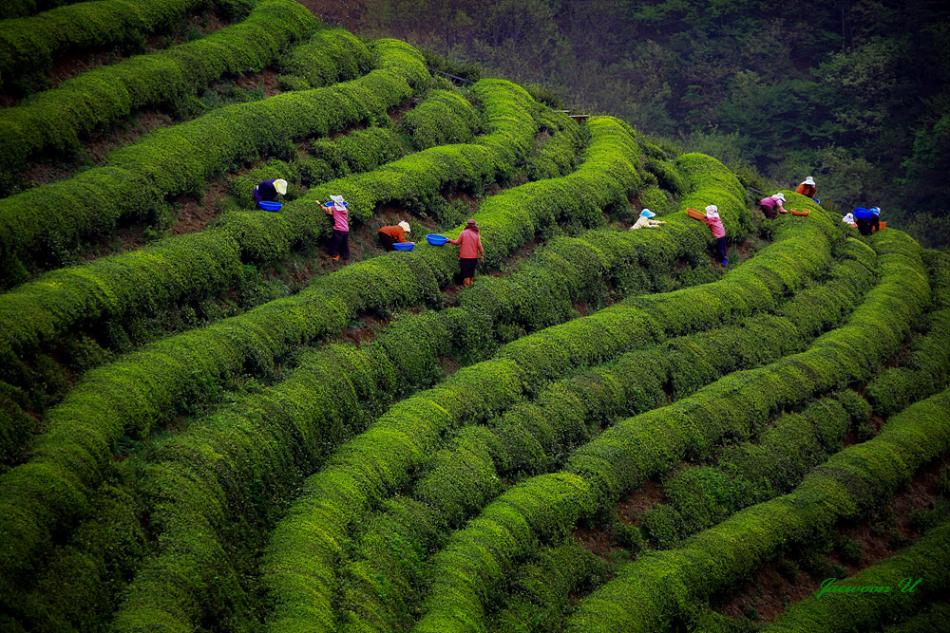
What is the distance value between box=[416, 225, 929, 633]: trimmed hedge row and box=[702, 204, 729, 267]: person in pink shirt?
61 cm

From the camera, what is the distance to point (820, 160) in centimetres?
5381

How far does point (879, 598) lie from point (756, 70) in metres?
48.7

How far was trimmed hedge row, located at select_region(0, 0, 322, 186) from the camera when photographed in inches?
672

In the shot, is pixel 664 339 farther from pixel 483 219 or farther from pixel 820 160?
pixel 820 160

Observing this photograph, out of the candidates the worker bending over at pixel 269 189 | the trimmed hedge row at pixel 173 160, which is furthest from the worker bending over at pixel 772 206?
the worker bending over at pixel 269 189

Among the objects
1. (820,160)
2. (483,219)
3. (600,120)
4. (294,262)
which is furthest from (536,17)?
→ (294,262)

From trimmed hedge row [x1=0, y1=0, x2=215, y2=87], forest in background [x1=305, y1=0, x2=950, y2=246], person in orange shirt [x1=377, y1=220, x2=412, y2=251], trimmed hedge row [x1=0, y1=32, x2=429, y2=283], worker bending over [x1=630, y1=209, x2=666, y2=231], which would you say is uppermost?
trimmed hedge row [x1=0, y1=0, x2=215, y2=87]

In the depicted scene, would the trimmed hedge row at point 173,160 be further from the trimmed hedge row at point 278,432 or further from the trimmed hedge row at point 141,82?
the trimmed hedge row at point 278,432

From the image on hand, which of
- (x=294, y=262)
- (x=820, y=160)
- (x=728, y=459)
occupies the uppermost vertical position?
(x=294, y=262)

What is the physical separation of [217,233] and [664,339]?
9370mm

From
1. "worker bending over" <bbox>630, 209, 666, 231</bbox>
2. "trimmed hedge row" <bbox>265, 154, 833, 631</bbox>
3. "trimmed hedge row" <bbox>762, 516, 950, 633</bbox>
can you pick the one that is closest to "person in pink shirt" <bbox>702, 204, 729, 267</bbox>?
"trimmed hedge row" <bbox>265, 154, 833, 631</bbox>

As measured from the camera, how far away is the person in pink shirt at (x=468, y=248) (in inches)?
779

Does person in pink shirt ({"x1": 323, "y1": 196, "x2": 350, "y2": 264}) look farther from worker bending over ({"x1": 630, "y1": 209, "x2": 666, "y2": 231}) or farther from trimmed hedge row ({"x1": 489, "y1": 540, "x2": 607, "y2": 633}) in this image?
worker bending over ({"x1": 630, "y1": 209, "x2": 666, "y2": 231})
